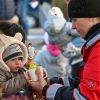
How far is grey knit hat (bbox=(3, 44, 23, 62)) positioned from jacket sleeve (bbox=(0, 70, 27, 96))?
117 millimetres

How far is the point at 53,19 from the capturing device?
16.6ft

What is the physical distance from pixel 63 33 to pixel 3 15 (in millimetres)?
2083

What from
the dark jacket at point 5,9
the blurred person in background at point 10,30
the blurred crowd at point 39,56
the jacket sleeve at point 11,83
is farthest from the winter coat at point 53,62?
the jacket sleeve at point 11,83

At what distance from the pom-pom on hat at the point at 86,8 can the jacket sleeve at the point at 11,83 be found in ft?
2.00

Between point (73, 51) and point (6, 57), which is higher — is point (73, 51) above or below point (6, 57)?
below

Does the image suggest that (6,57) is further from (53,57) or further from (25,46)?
(53,57)

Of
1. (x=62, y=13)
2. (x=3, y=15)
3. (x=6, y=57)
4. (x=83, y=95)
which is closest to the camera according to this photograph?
(x=83, y=95)

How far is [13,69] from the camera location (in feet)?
10.4

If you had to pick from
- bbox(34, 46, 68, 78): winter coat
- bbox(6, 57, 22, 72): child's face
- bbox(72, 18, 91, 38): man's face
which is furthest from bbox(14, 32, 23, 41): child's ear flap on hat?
bbox(34, 46, 68, 78): winter coat

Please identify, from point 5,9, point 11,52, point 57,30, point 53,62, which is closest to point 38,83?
point 11,52

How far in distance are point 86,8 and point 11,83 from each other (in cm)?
74

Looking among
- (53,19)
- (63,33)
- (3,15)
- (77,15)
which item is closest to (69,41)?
(63,33)

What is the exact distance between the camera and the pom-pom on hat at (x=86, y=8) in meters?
2.86

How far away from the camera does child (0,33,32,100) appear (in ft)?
10.1
